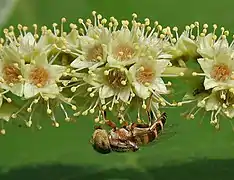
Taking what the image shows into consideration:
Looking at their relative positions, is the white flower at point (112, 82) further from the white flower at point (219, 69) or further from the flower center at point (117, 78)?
the white flower at point (219, 69)

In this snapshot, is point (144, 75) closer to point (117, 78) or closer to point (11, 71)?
point (117, 78)

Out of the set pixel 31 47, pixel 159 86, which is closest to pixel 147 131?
pixel 159 86

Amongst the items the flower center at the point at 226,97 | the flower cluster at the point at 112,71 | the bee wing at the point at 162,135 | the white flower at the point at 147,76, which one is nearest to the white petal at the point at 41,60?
the flower cluster at the point at 112,71

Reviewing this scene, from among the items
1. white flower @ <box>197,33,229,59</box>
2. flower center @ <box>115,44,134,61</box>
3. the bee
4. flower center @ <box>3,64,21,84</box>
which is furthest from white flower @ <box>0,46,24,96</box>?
white flower @ <box>197,33,229,59</box>

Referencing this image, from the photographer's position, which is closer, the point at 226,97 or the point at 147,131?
the point at 226,97

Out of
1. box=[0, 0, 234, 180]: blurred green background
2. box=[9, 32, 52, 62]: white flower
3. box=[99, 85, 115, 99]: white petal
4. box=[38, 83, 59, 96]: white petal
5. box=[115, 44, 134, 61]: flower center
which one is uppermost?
box=[9, 32, 52, 62]: white flower

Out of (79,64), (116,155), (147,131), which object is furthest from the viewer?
(116,155)

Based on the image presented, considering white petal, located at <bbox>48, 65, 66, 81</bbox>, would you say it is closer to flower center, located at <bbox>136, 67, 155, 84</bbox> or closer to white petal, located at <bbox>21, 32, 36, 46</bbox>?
white petal, located at <bbox>21, 32, 36, 46</bbox>
